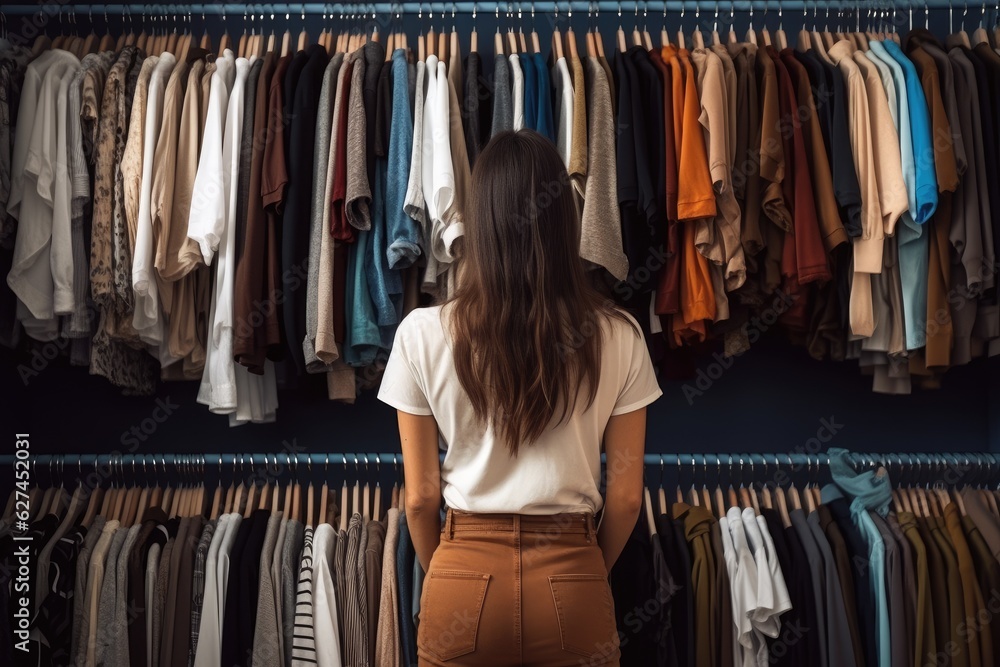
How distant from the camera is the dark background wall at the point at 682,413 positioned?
3.76m

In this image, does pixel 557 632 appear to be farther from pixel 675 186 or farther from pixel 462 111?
pixel 462 111

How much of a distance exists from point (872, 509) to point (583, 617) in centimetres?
146

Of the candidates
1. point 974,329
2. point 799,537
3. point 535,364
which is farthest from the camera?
point 974,329

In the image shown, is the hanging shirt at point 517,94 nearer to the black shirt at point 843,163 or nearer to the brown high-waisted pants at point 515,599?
the black shirt at point 843,163

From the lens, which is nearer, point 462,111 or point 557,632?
point 557,632

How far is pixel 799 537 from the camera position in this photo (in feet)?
9.82

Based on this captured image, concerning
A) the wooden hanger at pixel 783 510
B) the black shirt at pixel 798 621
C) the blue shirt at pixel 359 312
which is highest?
the blue shirt at pixel 359 312

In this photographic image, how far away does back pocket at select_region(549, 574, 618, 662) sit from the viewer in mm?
1956

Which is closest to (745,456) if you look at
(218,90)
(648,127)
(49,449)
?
(648,127)

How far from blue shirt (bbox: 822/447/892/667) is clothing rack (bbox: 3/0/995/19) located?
1645 mm

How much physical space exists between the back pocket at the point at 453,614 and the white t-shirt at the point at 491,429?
15 cm

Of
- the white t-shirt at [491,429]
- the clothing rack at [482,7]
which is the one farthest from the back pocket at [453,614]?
the clothing rack at [482,7]

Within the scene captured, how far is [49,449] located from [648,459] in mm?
2379

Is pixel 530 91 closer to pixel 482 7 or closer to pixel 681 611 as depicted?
pixel 482 7
